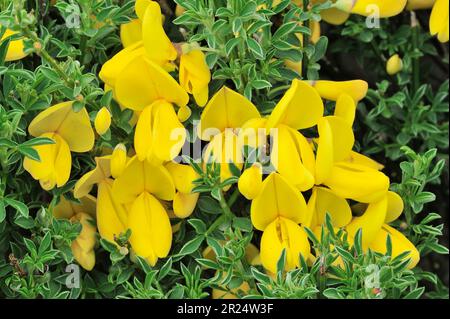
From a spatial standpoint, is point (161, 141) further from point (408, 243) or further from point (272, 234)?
point (408, 243)

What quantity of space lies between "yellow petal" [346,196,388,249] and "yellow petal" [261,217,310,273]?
0.28 feet

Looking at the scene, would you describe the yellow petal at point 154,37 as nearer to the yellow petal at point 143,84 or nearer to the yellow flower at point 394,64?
the yellow petal at point 143,84

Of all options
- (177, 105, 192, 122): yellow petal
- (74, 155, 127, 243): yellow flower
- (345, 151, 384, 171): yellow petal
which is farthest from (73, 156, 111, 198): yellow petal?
(345, 151, 384, 171): yellow petal

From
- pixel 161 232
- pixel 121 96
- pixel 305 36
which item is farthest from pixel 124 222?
pixel 305 36

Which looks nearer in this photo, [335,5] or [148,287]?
[148,287]

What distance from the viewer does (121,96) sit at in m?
1.11

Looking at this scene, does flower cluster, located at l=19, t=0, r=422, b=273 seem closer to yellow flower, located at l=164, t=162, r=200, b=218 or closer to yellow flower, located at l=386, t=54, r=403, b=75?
yellow flower, located at l=164, t=162, r=200, b=218

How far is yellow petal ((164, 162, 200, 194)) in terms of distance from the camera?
112 cm

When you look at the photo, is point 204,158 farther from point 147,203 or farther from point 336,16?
point 336,16

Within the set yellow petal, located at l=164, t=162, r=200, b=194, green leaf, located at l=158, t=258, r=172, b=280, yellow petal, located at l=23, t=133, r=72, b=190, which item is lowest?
green leaf, located at l=158, t=258, r=172, b=280

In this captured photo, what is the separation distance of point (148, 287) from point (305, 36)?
1.32 ft

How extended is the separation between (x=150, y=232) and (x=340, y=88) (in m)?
0.31

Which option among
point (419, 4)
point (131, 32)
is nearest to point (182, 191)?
point (131, 32)

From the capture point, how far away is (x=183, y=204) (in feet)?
3.72
